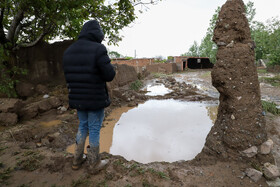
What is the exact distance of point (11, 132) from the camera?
3.33 metres

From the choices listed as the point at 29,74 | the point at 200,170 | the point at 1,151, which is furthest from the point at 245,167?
the point at 29,74

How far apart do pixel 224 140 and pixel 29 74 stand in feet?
19.6

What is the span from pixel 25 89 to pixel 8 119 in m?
1.68

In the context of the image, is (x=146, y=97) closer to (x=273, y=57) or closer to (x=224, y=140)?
A: (x=224, y=140)

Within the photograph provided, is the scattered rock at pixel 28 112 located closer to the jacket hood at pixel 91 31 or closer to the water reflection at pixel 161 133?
the water reflection at pixel 161 133

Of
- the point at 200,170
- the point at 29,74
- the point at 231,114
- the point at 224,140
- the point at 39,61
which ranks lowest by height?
the point at 200,170

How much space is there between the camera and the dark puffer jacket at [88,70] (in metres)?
1.82

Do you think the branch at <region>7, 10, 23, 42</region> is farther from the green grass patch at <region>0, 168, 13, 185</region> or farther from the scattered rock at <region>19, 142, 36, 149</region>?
the green grass patch at <region>0, 168, 13, 185</region>

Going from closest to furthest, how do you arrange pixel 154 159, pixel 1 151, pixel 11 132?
pixel 1 151 < pixel 154 159 < pixel 11 132

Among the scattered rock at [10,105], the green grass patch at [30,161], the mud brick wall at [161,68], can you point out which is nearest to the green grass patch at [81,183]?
the green grass patch at [30,161]

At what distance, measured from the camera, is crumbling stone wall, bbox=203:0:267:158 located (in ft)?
7.99

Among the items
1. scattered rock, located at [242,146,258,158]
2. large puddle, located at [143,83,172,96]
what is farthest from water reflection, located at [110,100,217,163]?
large puddle, located at [143,83,172,96]

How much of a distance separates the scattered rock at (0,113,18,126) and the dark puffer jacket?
9.24ft

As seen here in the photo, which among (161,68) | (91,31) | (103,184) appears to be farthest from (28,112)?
(161,68)
